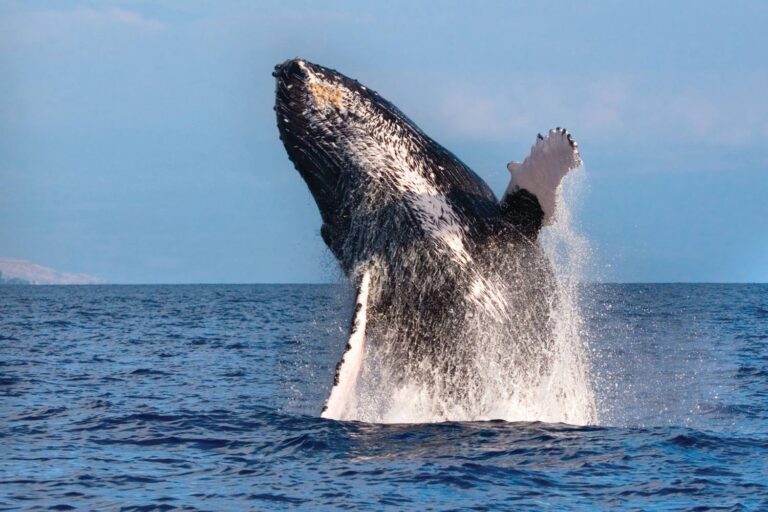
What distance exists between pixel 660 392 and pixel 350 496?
1138 centimetres

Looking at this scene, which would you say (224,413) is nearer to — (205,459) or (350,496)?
(205,459)

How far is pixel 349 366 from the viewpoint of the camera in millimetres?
11211

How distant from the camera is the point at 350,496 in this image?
30.0 ft

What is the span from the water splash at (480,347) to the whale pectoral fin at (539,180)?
0.16 meters

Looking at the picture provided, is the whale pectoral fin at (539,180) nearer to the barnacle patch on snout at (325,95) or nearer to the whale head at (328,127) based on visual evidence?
the whale head at (328,127)

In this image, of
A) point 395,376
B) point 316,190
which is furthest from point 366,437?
point 316,190

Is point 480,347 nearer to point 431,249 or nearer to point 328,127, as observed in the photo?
point 431,249

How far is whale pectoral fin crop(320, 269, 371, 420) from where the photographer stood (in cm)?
1105

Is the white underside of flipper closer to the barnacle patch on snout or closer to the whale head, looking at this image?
the whale head

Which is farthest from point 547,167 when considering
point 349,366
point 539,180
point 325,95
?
point 349,366

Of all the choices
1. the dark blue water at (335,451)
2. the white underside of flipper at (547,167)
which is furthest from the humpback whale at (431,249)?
the dark blue water at (335,451)

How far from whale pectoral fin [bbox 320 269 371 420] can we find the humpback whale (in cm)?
3

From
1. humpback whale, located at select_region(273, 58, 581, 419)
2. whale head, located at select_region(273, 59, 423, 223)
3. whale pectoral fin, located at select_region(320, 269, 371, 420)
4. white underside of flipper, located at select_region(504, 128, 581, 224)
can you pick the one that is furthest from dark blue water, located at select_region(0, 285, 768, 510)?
white underside of flipper, located at select_region(504, 128, 581, 224)

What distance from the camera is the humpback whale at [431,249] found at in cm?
1209
